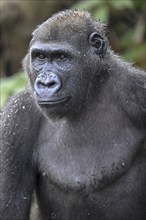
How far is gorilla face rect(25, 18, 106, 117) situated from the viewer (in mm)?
4973

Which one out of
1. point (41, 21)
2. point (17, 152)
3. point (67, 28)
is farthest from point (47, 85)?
point (41, 21)

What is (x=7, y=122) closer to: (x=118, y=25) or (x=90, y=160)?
(x=90, y=160)

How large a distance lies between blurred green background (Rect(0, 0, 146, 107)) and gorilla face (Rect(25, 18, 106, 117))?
3654 millimetres

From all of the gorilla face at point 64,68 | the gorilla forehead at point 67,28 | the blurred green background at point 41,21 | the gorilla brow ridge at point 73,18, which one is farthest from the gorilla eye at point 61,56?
the blurred green background at point 41,21

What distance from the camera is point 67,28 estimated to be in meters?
5.17

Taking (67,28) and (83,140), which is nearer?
(67,28)

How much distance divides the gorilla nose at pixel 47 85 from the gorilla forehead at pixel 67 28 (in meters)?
0.31

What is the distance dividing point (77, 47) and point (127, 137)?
79cm

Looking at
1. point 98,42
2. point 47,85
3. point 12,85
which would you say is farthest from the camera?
point 12,85

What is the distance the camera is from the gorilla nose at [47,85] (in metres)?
4.89

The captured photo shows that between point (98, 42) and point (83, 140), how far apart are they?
0.74m

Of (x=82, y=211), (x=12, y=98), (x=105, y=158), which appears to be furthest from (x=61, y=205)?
(x=12, y=98)

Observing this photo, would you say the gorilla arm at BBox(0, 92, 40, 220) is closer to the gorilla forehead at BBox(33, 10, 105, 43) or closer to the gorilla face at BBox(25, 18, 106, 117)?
the gorilla face at BBox(25, 18, 106, 117)

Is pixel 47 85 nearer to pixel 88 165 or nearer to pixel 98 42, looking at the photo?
pixel 98 42
